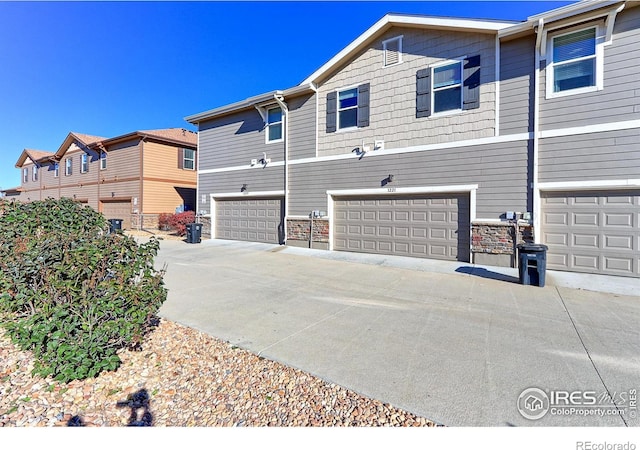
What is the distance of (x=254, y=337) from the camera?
3523mm

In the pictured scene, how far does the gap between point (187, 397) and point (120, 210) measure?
20.6m

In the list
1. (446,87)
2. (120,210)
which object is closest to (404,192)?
(446,87)

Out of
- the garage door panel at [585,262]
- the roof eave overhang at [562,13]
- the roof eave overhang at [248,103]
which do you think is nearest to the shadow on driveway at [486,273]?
the garage door panel at [585,262]

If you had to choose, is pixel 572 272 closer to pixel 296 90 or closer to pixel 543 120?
pixel 543 120

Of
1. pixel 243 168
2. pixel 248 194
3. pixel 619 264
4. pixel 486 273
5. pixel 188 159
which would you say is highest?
pixel 188 159

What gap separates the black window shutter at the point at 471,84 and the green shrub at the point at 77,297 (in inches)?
338

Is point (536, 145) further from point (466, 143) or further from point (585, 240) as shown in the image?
point (585, 240)

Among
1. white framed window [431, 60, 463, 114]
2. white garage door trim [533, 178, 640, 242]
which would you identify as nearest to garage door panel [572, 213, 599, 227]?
white garage door trim [533, 178, 640, 242]

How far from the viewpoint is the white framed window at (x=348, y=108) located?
10219mm

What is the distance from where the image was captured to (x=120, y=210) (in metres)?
19.0

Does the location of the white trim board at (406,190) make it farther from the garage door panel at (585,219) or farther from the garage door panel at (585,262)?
the garage door panel at (585,262)

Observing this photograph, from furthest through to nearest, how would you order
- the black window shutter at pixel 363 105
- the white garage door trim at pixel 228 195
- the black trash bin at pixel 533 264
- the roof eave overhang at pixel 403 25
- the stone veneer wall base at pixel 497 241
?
the white garage door trim at pixel 228 195 → the black window shutter at pixel 363 105 → the roof eave overhang at pixel 403 25 → the stone veneer wall base at pixel 497 241 → the black trash bin at pixel 533 264

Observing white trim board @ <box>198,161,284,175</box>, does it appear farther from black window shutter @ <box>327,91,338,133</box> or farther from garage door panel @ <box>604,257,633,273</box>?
garage door panel @ <box>604,257,633,273</box>

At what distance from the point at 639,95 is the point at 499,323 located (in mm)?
6642
